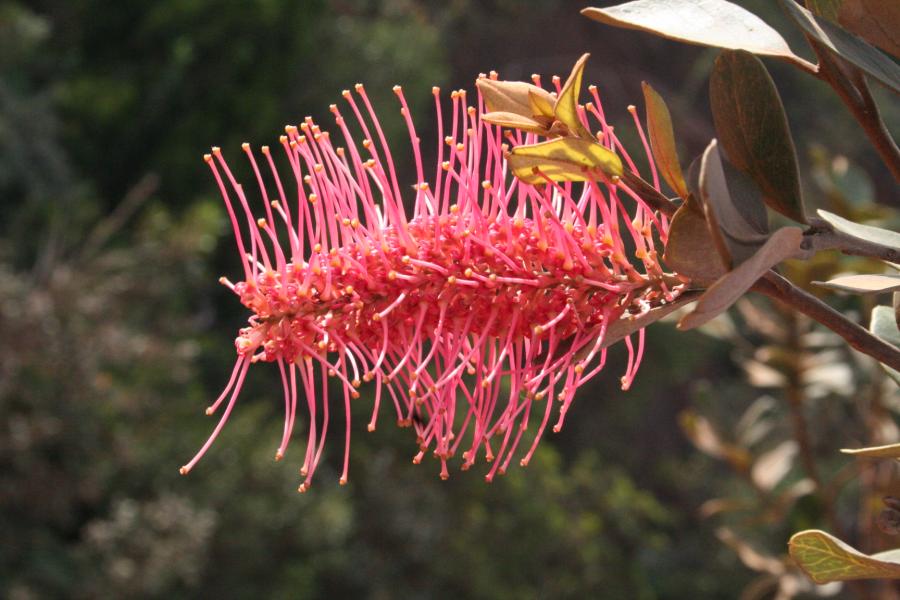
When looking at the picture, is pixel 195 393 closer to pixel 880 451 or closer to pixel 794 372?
pixel 794 372

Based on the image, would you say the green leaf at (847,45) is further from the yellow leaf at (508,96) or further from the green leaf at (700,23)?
the yellow leaf at (508,96)

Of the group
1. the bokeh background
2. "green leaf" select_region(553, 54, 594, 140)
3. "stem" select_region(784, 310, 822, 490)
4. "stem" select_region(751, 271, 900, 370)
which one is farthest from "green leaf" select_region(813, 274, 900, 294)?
the bokeh background

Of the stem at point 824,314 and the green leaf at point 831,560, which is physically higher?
the stem at point 824,314

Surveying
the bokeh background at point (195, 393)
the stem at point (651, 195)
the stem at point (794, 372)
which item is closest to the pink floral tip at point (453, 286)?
the stem at point (651, 195)

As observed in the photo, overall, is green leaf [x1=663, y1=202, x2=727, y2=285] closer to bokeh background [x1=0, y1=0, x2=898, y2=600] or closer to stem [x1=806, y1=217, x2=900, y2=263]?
stem [x1=806, y1=217, x2=900, y2=263]

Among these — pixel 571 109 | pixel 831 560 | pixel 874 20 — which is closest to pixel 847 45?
pixel 874 20

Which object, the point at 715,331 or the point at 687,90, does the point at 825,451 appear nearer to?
the point at 715,331
